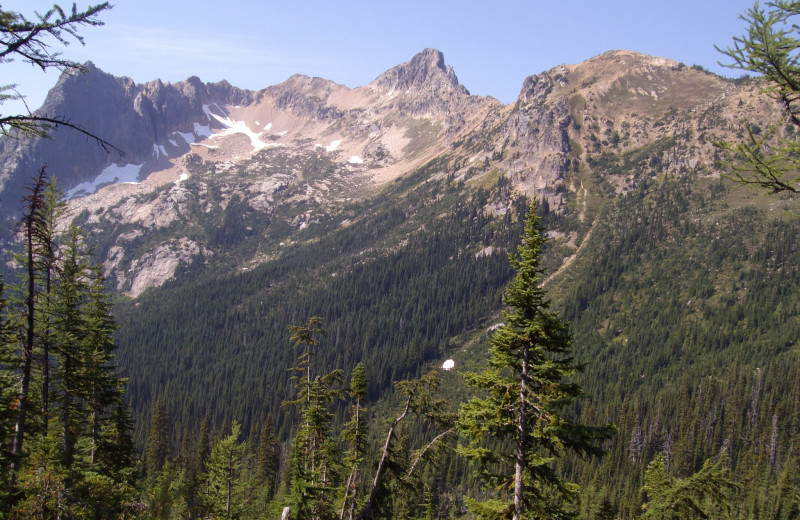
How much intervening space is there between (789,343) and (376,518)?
546 feet

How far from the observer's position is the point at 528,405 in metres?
13.5

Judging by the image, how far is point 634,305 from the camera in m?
177

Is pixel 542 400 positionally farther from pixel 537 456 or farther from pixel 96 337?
pixel 96 337

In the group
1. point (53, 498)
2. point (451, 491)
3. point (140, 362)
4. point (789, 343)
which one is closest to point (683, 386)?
point (789, 343)

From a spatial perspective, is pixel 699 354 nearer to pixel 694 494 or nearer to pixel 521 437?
pixel 694 494

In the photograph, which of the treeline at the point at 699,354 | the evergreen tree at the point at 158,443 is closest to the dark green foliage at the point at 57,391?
the evergreen tree at the point at 158,443

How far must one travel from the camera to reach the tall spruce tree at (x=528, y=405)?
1290 cm

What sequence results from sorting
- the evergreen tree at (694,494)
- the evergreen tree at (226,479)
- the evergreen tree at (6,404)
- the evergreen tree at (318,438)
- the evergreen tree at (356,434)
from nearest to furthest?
1. the evergreen tree at (6,404)
2. the evergreen tree at (694,494)
3. the evergreen tree at (356,434)
4. the evergreen tree at (318,438)
5. the evergreen tree at (226,479)

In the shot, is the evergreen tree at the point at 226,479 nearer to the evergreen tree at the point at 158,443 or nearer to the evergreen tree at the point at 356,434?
the evergreen tree at the point at 356,434

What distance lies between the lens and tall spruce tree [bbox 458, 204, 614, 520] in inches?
508

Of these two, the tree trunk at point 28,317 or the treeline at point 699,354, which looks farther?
the treeline at point 699,354

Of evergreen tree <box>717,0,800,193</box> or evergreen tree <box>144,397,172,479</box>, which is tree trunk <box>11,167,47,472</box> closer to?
evergreen tree <box>717,0,800,193</box>

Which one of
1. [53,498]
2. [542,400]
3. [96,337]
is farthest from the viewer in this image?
[96,337]

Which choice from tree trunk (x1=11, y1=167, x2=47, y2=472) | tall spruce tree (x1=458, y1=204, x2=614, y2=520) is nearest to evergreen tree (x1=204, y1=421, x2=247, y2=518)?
tree trunk (x1=11, y1=167, x2=47, y2=472)
